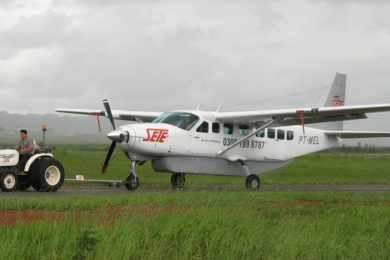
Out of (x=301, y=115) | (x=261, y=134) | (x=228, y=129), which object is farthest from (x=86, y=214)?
(x=261, y=134)

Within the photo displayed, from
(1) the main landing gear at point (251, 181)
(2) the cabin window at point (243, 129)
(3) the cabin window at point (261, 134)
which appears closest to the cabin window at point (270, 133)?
(3) the cabin window at point (261, 134)

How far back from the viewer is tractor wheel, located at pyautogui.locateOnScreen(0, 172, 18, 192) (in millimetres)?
23763

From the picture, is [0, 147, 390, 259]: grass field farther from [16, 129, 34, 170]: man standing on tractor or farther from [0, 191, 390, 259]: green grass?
[16, 129, 34, 170]: man standing on tractor

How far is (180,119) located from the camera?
28.8 meters

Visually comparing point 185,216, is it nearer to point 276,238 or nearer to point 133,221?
point 133,221

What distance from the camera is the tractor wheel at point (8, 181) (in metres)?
23.8

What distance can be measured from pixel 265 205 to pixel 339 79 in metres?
19.1

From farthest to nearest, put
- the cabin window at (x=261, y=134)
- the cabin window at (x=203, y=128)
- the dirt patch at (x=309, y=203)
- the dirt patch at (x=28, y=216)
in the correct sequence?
the cabin window at (x=261, y=134) < the cabin window at (x=203, y=128) < the dirt patch at (x=309, y=203) < the dirt patch at (x=28, y=216)

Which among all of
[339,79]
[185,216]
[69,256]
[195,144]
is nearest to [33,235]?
[69,256]

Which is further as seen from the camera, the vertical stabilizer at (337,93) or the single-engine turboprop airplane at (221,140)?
the vertical stabilizer at (337,93)

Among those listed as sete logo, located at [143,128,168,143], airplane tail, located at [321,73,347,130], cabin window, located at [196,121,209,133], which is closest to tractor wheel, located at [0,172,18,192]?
sete logo, located at [143,128,168,143]

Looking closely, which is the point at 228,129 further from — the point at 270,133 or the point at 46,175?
the point at 46,175

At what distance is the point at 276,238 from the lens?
1208 centimetres

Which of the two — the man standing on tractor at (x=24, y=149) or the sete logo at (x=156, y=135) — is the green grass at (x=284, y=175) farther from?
the man standing on tractor at (x=24, y=149)
